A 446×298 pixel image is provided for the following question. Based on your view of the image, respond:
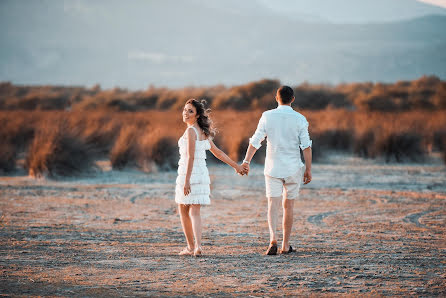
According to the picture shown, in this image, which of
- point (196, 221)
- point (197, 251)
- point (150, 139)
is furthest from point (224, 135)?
point (197, 251)

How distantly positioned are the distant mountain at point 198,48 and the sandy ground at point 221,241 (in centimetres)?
9381

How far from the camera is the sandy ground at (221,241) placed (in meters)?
5.31

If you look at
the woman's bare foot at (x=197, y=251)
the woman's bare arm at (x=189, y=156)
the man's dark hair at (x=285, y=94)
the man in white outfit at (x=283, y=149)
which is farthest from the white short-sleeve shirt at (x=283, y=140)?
the woman's bare foot at (x=197, y=251)

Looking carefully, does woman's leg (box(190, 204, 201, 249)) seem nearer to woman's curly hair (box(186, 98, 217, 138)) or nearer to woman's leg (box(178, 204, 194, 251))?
woman's leg (box(178, 204, 194, 251))

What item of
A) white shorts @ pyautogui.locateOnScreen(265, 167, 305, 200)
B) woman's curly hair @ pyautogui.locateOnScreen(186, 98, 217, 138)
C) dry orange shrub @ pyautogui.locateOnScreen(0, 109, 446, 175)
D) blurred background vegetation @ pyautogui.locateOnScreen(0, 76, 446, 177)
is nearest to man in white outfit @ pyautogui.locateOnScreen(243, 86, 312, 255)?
white shorts @ pyautogui.locateOnScreen(265, 167, 305, 200)

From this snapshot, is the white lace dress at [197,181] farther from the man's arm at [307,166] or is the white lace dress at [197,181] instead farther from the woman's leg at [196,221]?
the man's arm at [307,166]

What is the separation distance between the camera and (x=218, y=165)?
1698cm

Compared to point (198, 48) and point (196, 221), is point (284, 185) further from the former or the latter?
point (198, 48)

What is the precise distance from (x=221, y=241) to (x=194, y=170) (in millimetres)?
1348

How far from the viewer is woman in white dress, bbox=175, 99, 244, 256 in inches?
256

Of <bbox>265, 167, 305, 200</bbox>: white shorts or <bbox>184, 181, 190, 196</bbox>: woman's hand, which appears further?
<bbox>265, 167, 305, 200</bbox>: white shorts

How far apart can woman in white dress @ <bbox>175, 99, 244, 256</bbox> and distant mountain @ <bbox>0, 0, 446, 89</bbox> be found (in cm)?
9860

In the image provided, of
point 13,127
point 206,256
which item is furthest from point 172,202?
point 13,127

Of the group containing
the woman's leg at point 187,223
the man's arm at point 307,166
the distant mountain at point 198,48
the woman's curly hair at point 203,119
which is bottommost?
the woman's leg at point 187,223
